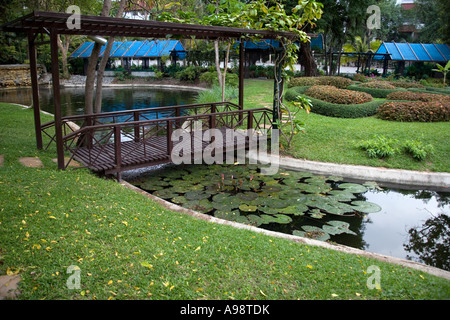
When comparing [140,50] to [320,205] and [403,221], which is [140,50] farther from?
[403,221]

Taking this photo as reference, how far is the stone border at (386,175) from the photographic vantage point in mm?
9156

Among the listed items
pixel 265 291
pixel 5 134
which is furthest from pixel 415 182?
pixel 5 134

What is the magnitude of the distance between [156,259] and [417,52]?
95.8 feet

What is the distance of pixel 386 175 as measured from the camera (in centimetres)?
933

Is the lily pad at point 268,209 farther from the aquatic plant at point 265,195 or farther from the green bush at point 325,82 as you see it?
the green bush at point 325,82

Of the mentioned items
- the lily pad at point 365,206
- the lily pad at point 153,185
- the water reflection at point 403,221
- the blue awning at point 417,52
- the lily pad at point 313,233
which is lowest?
the water reflection at point 403,221

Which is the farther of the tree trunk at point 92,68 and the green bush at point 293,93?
the green bush at point 293,93

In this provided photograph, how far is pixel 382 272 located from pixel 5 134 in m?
10.5

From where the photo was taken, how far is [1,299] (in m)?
3.51

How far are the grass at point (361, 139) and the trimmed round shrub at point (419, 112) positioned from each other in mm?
314

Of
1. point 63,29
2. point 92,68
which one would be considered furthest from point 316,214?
point 92,68

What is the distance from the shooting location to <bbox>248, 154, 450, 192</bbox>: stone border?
9156 millimetres

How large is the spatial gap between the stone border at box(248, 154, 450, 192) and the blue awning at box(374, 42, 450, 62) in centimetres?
2083

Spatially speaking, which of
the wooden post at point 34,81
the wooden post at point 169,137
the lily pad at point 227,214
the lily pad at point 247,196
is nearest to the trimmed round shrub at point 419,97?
the lily pad at point 247,196
